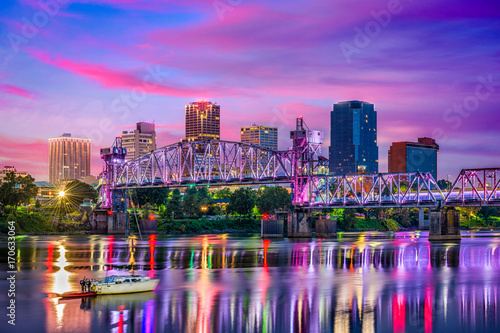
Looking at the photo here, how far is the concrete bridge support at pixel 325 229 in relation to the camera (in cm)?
16488

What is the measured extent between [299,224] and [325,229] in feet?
32.9

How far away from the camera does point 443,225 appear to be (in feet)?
461

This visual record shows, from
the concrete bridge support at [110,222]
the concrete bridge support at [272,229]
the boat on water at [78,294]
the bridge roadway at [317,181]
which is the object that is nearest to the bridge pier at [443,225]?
the bridge roadway at [317,181]

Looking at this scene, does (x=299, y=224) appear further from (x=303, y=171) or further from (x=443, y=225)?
(x=443, y=225)

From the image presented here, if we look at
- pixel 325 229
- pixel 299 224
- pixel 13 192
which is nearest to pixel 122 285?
pixel 299 224

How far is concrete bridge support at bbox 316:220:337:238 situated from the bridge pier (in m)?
31.2

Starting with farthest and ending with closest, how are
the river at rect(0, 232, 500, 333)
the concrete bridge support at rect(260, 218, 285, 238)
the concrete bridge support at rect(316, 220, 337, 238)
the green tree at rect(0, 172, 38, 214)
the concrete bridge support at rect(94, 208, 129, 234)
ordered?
the concrete bridge support at rect(94, 208, 129, 234) < the green tree at rect(0, 172, 38, 214) < the concrete bridge support at rect(316, 220, 337, 238) < the concrete bridge support at rect(260, 218, 285, 238) < the river at rect(0, 232, 500, 333)

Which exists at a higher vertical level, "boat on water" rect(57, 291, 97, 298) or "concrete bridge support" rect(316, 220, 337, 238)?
"concrete bridge support" rect(316, 220, 337, 238)

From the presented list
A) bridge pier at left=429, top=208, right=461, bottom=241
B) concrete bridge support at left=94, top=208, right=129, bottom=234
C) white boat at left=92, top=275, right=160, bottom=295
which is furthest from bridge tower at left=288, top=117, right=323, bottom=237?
white boat at left=92, top=275, right=160, bottom=295

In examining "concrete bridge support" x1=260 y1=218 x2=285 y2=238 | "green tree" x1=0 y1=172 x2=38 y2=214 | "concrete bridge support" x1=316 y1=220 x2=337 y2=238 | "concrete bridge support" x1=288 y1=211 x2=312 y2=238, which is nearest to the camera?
"concrete bridge support" x1=288 y1=211 x2=312 y2=238

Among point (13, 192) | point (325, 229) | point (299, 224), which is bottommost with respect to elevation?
point (325, 229)

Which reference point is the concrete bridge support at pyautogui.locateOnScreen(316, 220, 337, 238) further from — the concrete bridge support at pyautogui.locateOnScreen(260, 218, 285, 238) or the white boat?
the white boat

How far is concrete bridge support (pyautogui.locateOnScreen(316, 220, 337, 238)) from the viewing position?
165m

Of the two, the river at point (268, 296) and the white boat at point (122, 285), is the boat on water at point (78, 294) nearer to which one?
the white boat at point (122, 285)
